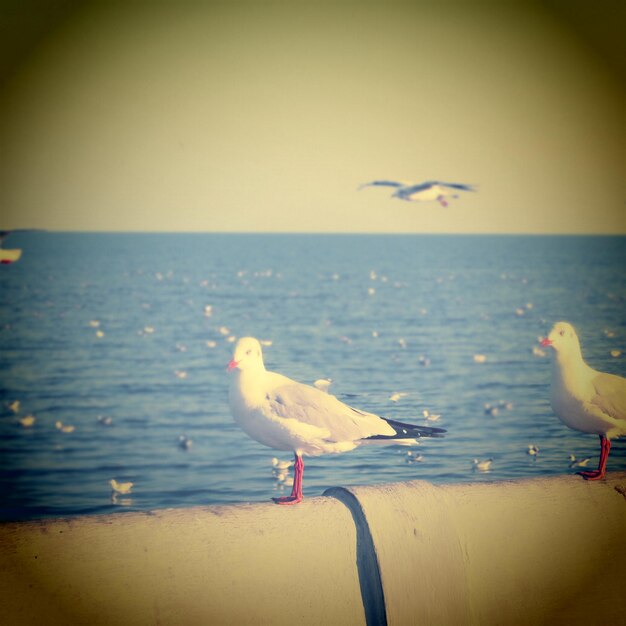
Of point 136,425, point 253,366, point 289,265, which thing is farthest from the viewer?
point 289,265

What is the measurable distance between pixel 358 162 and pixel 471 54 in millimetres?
577

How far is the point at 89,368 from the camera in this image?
112 inches

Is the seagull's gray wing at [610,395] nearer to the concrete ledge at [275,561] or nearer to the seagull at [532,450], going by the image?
the seagull at [532,450]

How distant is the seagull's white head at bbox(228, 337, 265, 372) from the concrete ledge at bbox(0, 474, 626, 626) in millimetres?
451

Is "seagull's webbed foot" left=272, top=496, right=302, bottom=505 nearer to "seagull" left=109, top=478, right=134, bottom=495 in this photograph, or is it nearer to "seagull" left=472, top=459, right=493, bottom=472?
"seagull" left=109, top=478, right=134, bottom=495

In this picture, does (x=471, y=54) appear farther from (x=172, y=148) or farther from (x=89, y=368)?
(x=89, y=368)

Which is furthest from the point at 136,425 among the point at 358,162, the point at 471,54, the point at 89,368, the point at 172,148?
the point at 471,54

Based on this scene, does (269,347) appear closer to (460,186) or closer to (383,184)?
(383,184)

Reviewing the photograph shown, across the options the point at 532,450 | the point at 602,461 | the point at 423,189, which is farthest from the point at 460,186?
the point at 602,461

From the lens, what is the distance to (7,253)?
9.28 ft

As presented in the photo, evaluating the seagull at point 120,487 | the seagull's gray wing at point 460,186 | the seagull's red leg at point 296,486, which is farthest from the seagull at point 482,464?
the seagull at point 120,487

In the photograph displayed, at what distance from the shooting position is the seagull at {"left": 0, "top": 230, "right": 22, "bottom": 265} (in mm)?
2780

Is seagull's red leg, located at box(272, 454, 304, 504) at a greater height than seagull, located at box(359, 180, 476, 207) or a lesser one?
lesser

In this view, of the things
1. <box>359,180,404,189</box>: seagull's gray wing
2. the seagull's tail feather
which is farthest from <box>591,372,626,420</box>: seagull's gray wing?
<box>359,180,404,189</box>: seagull's gray wing
